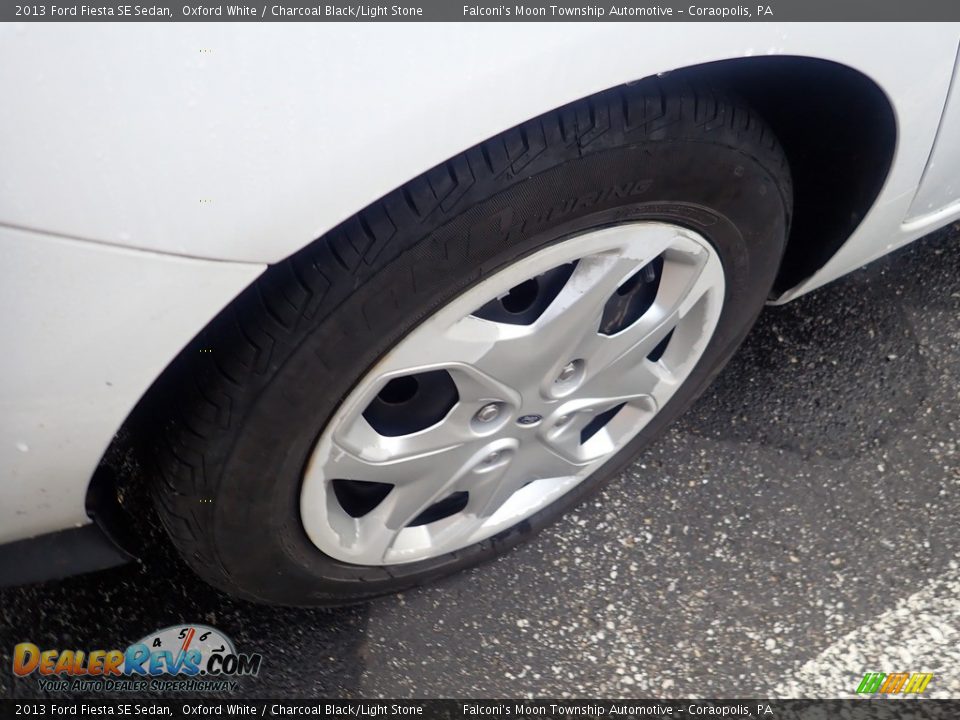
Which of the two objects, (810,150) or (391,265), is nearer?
(391,265)

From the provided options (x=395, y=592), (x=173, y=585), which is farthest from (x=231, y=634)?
(x=395, y=592)

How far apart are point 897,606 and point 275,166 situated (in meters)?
1.23

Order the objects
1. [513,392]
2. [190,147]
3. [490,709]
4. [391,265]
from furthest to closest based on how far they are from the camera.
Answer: [490,709], [513,392], [391,265], [190,147]

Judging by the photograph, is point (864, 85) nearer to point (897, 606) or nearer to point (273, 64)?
point (273, 64)

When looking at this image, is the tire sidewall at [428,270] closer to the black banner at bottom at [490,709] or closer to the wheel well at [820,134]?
the wheel well at [820,134]

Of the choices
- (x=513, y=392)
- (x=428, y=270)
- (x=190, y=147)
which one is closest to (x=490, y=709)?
(x=513, y=392)

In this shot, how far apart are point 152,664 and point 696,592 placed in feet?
3.03

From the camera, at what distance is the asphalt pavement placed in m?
1.35

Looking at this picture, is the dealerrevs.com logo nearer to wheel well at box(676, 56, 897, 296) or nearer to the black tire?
the black tire

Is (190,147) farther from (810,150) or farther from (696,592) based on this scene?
(696,592)

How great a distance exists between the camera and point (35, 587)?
4.63ft

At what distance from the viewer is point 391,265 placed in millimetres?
892
